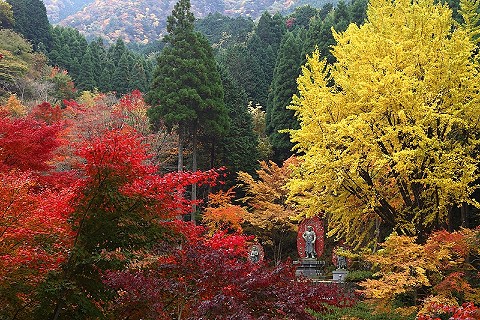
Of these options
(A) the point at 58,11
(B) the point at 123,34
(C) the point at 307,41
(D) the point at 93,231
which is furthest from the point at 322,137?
(A) the point at 58,11

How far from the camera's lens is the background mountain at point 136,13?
3723 inches

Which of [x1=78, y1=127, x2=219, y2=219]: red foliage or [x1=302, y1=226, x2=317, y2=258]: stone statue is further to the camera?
[x1=302, y1=226, x2=317, y2=258]: stone statue

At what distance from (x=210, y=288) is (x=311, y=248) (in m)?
14.5

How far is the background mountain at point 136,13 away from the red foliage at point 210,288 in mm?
85588

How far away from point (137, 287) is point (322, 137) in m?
7.05

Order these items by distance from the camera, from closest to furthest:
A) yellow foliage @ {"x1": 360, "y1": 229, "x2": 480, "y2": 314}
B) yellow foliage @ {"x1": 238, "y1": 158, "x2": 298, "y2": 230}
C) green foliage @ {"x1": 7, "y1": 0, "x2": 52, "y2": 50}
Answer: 1. yellow foliage @ {"x1": 360, "y1": 229, "x2": 480, "y2": 314}
2. yellow foliage @ {"x1": 238, "y1": 158, "x2": 298, "y2": 230}
3. green foliage @ {"x1": 7, "y1": 0, "x2": 52, "y2": 50}

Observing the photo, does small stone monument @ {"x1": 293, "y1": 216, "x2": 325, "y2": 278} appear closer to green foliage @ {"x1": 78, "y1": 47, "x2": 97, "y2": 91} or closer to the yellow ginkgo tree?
the yellow ginkgo tree

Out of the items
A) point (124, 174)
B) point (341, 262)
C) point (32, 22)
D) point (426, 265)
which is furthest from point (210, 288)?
point (32, 22)

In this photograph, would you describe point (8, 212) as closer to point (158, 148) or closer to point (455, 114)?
point (455, 114)

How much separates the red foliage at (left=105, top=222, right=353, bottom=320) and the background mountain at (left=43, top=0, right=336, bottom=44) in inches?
3370

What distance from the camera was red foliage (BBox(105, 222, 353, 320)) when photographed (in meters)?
5.25

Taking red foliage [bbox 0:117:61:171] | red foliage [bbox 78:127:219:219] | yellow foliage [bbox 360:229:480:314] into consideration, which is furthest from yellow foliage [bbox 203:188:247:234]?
red foliage [bbox 78:127:219:219]

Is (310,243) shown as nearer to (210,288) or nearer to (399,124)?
(399,124)

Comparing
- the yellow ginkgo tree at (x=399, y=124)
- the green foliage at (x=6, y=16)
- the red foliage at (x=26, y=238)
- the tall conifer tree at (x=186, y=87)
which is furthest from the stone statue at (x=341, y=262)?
the green foliage at (x=6, y=16)
